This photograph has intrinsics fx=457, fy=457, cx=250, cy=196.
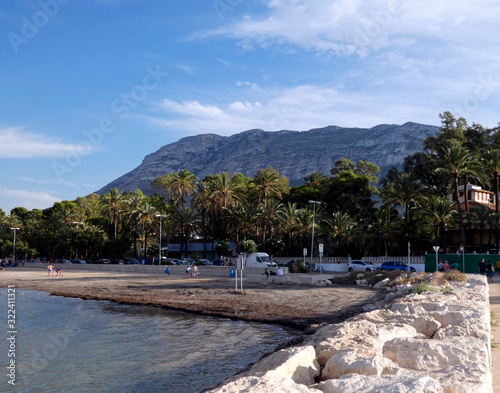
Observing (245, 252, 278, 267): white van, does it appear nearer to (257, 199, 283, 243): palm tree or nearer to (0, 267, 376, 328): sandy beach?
(257, 199, 283, 243): palm tree

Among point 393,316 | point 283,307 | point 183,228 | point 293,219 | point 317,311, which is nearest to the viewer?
point 393,316

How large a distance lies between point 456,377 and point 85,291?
35266mm

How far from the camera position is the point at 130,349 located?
15047 millimetres

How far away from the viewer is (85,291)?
36.2m

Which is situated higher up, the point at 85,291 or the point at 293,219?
the point at 293,219

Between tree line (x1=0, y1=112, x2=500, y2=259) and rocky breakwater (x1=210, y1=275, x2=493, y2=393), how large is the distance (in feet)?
147

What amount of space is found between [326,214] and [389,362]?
64798mm

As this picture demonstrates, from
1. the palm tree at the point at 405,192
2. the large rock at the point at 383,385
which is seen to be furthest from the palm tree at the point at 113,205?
the large rock at the point at 383,385

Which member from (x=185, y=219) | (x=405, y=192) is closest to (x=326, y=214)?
(x=405, y=192)

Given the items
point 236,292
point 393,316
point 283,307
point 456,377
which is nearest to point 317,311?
point 283,307

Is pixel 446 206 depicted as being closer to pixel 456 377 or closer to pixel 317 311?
pixel 317 311

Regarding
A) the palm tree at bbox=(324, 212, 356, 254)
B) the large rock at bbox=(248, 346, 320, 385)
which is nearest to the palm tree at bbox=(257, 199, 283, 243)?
the palm tree at bbox=(324, 212, 356, 254)

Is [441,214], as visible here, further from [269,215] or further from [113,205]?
[113,205]

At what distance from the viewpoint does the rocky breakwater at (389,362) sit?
4823mm
